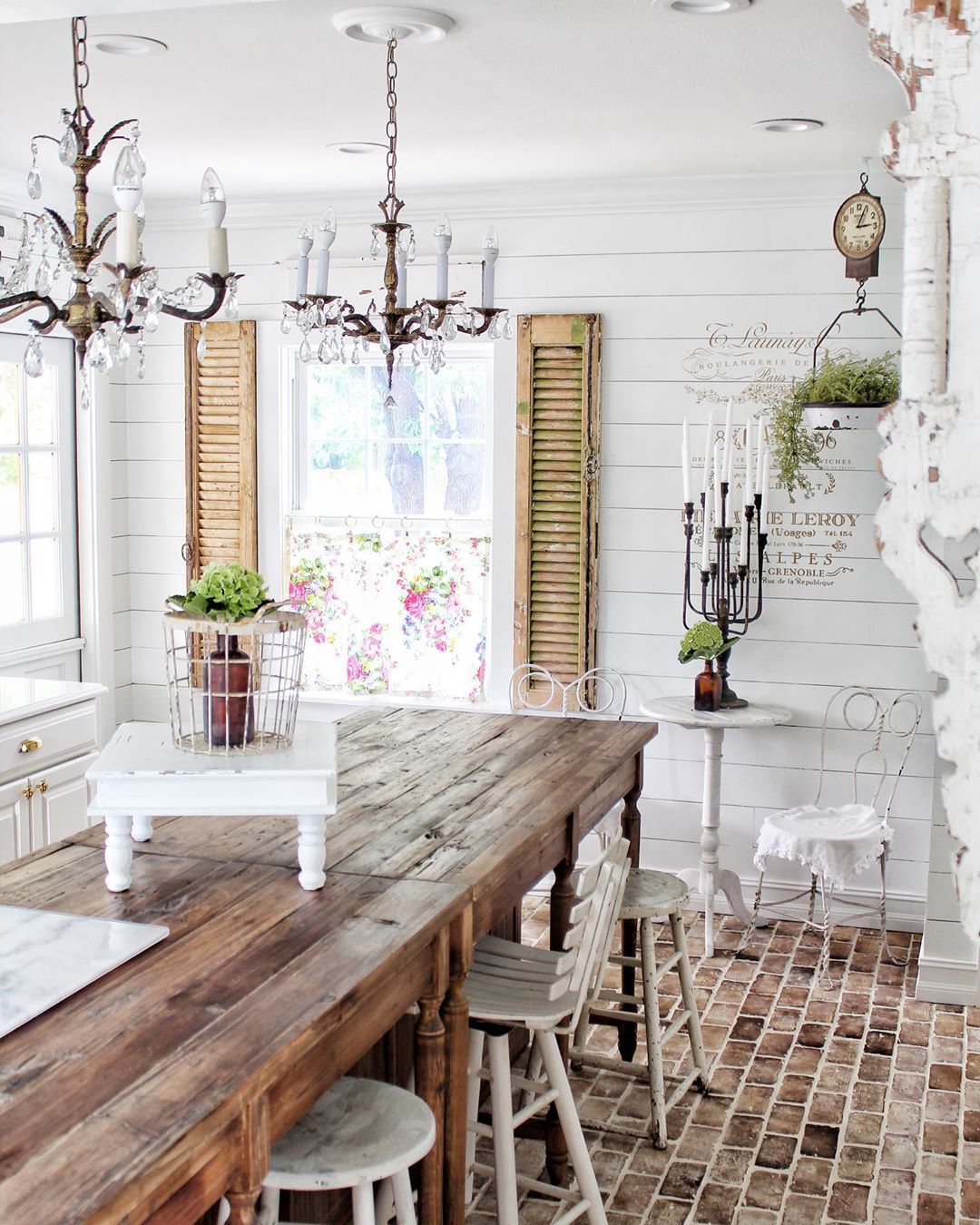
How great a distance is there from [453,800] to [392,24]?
1772 millimetres

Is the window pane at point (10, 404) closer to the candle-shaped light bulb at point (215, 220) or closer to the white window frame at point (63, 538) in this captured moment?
the white window frame at point (63, 538)

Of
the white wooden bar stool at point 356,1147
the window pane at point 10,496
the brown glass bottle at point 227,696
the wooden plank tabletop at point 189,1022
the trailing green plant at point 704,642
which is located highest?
the window pane at point 10,496

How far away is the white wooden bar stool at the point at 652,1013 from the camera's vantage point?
346 centimetres

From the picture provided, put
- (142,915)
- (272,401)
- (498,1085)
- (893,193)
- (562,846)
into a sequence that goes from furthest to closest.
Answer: (272,401)
(893,193)
(562,846)
(498,1085)
(142,915)

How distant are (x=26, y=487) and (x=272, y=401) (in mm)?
1055

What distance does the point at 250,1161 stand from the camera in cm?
172

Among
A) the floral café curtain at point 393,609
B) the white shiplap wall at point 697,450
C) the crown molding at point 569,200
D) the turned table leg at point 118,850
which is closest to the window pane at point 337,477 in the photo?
the floral café curtain at point 393,609

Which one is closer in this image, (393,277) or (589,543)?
(393,277)

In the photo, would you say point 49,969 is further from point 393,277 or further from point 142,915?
point 393,277

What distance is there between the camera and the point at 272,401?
18.5 ft

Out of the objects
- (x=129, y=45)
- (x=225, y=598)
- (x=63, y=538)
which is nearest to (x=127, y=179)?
(x=225, y=598)

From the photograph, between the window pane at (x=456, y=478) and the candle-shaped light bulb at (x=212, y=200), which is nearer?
the candle-shaped light bulb at (x=212, y=200)

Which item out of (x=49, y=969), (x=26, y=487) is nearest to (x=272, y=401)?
(x=26, y=487)

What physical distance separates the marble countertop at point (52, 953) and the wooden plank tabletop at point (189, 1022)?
0.02m
